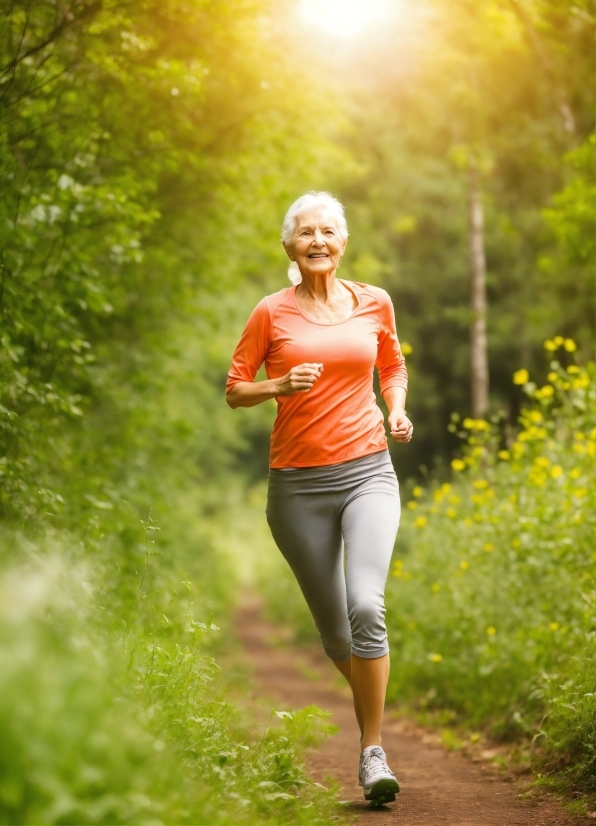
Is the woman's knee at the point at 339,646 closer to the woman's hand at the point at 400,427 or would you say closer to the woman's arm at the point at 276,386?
the woman's hand at the point at 400,427

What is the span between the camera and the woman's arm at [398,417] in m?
4.15

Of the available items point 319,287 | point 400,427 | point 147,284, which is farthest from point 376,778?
point 147,284

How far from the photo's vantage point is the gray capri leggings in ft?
13.1

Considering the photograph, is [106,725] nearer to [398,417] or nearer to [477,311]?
[398,417]

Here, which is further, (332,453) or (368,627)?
(332,453)

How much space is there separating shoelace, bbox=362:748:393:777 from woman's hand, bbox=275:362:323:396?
4.97 feet

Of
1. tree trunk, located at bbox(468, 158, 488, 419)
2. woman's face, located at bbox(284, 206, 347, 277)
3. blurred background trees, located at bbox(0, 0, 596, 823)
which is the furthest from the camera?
tree trunk, located at bbox(468, 158, 488, 419)

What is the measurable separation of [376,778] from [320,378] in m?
1.65

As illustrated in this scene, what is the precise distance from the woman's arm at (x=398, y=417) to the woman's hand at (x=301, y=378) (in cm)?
43

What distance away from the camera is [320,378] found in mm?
4195

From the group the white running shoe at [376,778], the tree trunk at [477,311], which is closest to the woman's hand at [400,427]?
the white running shoe at [376,778]

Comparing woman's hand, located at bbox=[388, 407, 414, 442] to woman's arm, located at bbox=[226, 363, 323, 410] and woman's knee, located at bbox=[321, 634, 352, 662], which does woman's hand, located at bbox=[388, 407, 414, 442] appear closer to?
woman's arm, located at bbox=[226, 363, 323, 410]

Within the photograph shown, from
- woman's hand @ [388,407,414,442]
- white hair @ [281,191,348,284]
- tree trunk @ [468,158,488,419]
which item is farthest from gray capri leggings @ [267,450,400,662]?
tree trunk @ [468,158,488,419]

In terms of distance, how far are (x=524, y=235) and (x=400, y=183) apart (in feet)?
12.0
